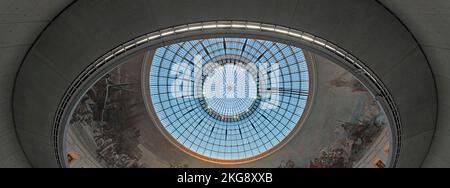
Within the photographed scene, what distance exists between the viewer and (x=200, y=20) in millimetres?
13023

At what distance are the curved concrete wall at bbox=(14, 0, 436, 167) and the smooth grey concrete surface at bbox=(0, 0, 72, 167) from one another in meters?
0.29

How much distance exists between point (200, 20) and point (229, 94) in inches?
757

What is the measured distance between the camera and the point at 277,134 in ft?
101

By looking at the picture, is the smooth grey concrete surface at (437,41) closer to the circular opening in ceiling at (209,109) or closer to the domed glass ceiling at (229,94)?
the circular opening in ceiling at (209,109)

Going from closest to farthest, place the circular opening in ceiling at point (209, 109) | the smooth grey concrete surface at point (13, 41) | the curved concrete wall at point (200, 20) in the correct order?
the smooth grey concrete surface at point (13, 41) < the curved concrete wall at point (200, 20) < the circular opening in ceiling at point (209, 109)

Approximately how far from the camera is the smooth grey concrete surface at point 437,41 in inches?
368

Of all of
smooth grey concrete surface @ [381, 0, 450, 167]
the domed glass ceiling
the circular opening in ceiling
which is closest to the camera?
smooth grey concrete surface @ [381, 0, 450, 167]

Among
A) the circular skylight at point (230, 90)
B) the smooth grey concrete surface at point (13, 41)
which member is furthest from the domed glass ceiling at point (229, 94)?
the smooth grey concrete surface at point (13, 41)

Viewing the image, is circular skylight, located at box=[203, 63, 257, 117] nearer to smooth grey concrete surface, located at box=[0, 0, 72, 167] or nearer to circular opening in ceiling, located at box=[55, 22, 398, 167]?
circular opening in ceiling, located at box=[55, 22, 398, 167]

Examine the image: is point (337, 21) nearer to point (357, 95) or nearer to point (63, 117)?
point (63, 117)

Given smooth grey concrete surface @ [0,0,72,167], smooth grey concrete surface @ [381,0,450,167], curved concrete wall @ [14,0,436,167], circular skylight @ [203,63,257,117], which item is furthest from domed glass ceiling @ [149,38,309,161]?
smooth grey concrete surface @ [0,0,72,167]

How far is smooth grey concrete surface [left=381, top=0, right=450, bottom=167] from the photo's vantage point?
9.36 metres

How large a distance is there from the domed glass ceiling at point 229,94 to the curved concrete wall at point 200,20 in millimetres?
14125

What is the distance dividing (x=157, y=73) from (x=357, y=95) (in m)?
15.1
